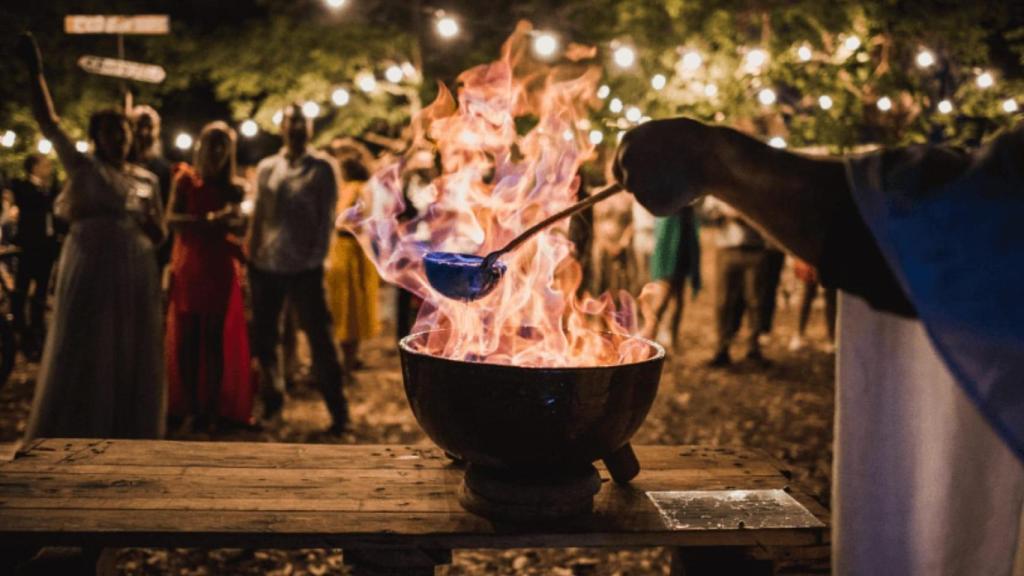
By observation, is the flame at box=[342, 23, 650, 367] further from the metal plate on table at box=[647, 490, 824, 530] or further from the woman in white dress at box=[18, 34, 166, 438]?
the woman in white dress at box=[18, 34, 166, 438]

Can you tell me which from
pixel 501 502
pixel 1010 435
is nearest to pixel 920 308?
pixel 1010 435

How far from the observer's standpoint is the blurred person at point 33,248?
8.72 m

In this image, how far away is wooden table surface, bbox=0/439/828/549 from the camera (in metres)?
2.31

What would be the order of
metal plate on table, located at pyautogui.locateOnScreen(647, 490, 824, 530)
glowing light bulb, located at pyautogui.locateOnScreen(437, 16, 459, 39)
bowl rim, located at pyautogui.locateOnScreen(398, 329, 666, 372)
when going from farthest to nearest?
glowing light bulb, located at pyautogui.locateOnScreen(437, 16, 459, 39) < metal plate on table, located at pyautogui.locateOnScreen(647, 490, 824, 530) < bowl rim, located at pyautogui.locateOnScreen(398, 329, 666, 372)

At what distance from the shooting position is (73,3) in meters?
12.9

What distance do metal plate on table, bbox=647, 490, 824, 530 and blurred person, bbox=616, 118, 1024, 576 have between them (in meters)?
0.38

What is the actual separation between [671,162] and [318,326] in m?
4.87

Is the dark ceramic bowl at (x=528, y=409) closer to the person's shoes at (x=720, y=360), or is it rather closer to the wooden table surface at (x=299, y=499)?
the wooden table surface at (x=299, y=499)

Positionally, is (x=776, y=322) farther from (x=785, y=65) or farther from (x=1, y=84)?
(x=1, y=84)

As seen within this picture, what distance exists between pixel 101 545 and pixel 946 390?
7.82ft

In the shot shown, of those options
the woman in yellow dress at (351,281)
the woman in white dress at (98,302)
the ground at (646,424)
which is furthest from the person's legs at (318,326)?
the woman in yellow dress at (351,281)

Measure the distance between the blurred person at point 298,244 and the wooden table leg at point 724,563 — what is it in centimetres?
406

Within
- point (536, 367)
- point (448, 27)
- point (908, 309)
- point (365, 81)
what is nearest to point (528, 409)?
point (536, 367)

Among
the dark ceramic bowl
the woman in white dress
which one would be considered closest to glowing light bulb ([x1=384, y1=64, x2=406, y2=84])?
the woman in white dress
